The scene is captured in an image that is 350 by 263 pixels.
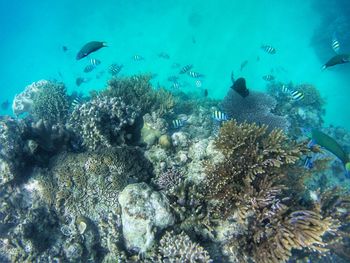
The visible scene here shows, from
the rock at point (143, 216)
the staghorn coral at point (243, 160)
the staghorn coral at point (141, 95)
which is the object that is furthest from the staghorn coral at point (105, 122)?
the staghorn coral at point (243, 160)

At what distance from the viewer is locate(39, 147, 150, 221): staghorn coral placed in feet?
17.3

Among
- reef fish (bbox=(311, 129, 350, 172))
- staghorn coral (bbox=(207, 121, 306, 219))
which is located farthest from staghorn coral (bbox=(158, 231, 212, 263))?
reef fish (bbox=(311, 129, 350, 172))

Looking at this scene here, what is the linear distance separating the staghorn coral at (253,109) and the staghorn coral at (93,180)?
3623 mm

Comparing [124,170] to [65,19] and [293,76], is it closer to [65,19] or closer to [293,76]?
[293,76]

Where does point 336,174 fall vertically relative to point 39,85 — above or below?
below

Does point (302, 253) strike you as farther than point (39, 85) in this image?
No

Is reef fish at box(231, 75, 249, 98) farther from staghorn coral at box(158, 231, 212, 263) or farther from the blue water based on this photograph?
the blue water

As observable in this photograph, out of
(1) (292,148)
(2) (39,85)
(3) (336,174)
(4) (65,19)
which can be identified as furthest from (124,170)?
(4) (65,19)

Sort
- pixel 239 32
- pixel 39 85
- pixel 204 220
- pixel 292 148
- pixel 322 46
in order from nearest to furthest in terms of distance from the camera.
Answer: pixel 204 220, pixel 292 148, pixel 39 85, pixel 322 46, pixel 239 32

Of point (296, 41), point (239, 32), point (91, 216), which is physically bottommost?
point (91, 216)

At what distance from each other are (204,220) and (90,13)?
6791 cm

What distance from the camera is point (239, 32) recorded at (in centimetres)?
5862

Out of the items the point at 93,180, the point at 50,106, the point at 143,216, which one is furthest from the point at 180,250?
the point at 50,106

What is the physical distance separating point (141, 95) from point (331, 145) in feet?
16.8
